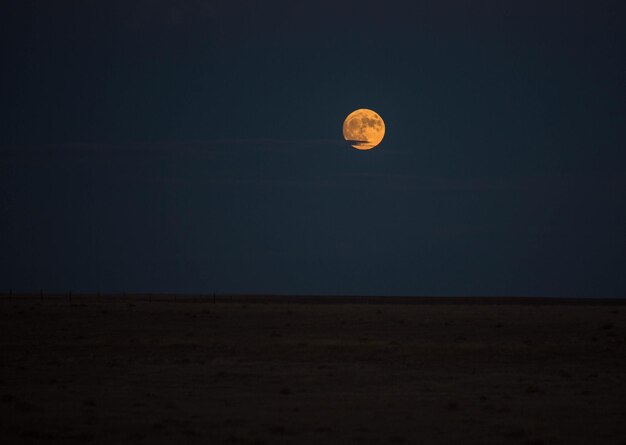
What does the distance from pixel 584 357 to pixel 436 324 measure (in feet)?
64.2

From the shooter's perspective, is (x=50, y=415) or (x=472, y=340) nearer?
(x=50, y=415)

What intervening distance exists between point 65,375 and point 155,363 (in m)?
5.54

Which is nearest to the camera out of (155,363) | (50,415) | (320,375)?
(50,415)

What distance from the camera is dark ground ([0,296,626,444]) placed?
66.3 ft

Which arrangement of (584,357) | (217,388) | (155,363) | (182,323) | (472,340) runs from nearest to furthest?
1. (217,388)
2. (155,363)
3. (584,357)
4. (472,340)
5. (182,323)

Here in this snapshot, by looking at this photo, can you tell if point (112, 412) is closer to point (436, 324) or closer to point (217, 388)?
point (217, 388)

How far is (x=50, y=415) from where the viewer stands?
21.8 m

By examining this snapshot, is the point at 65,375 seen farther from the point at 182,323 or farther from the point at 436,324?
the point at 436,324

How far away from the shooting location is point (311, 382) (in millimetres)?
30062

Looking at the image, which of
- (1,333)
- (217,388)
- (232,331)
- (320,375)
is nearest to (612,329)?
(232,331)

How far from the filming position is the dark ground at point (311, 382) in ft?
66.3

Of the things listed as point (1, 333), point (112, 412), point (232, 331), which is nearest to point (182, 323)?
point (232, 331)

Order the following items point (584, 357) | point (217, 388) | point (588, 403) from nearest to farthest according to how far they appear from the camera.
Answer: point (588, 403) → point (217, 388) → point (584, 357)

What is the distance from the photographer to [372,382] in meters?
30.2
